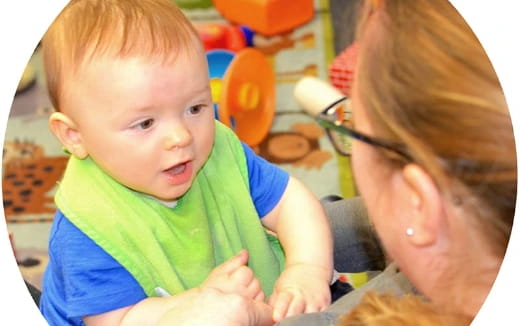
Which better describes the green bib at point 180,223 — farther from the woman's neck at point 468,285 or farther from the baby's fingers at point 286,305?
the woman's neck at point 468,285

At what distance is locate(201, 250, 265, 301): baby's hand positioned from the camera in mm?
815

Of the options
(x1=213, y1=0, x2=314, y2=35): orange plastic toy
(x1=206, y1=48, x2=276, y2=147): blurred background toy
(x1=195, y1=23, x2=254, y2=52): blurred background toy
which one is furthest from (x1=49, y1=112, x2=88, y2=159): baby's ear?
(x1=213, y1=0, x2=314, y2=35): orange plastic toy

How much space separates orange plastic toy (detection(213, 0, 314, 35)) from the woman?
128 centimetres

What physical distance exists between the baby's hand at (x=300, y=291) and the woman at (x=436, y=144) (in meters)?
0.23

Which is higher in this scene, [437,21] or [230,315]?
[437,21]

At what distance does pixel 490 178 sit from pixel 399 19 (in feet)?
0.46

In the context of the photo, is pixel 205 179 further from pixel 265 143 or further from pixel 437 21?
pixel 265 143

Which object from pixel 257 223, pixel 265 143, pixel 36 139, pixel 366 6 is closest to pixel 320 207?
pixel 257 223

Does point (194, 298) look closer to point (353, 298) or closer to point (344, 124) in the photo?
point (353, 298)

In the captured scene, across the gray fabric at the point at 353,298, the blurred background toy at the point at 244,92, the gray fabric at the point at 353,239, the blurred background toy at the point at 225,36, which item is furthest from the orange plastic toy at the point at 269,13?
the gray fabric at the point at 353,298

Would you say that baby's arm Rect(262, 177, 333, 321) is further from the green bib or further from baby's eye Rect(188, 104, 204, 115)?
baby's eye Rect(188, 104, 204, 115)

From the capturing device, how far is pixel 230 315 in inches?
29.7

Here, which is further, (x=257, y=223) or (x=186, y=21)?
(x=257, y=223)

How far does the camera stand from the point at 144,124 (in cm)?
78
